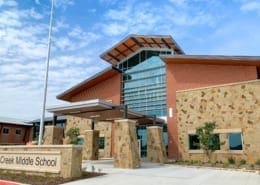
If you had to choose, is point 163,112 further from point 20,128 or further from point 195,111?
point 20,128

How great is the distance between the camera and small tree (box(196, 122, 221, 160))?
2181cm

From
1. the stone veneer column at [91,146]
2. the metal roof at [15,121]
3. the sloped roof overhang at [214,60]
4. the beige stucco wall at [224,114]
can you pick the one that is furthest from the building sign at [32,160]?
the metal roof at [15,121]

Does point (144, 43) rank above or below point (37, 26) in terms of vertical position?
above

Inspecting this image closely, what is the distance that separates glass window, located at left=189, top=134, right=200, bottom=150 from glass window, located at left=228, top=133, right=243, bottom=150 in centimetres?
281

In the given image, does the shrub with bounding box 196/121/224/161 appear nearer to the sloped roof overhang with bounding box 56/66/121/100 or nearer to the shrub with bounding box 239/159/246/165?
the shrub with bounding box 239/159/246/165

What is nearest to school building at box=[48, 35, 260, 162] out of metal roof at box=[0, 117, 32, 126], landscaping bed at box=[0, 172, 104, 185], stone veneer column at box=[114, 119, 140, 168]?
stone veneer column at box=[114, 119, 140, 168]

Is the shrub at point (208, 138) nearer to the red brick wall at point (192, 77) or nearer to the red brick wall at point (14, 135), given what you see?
the red brick wall at point (192, 77)

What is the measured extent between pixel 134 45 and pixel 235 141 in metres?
15.4

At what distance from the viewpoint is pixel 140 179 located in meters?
12.8

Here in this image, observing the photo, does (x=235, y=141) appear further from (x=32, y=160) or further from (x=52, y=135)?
(x=52, y=135)

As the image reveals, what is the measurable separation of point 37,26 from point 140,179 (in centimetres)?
1219

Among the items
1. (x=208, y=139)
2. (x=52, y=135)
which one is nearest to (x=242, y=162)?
(x=208, y=139)

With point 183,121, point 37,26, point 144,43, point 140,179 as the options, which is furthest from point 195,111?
point 37,26

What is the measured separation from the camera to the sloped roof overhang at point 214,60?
22.7m
